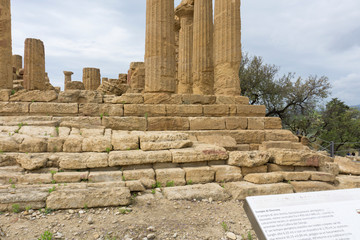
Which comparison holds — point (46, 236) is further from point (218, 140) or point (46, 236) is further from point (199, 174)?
point (218, 140)

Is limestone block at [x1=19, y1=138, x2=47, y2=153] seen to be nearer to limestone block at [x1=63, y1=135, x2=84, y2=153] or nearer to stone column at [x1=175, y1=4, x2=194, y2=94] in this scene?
limestone block at [x1=63, y1=135, x2=84, y2=153]

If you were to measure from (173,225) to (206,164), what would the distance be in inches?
95.5

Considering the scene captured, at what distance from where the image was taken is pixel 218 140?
721cm

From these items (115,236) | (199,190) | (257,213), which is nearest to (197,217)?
(199,190)

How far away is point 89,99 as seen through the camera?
813 cm

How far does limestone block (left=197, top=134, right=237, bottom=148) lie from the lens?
7059 mm

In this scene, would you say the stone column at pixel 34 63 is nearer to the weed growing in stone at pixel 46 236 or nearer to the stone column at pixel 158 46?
the stone column at pixel 158 46

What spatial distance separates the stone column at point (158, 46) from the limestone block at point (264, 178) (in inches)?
204

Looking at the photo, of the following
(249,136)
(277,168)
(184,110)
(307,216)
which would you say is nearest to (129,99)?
(184,110)

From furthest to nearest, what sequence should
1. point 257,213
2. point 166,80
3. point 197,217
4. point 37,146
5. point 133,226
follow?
point 166,80, point 37,146, point 197,217, point 133,226, point 257,213

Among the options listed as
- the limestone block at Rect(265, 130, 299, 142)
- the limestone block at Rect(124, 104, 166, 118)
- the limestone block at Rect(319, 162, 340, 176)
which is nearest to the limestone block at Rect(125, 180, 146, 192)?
the limestone block at Rect(124, 104, 166, 118)

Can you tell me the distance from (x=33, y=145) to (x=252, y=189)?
495 centimetres

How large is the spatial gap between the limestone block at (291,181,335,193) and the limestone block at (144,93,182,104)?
5.13 meters

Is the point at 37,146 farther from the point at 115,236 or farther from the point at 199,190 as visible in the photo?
the point at 199,190
